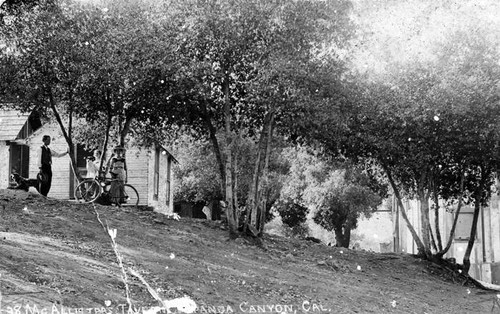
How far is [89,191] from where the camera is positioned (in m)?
24.0

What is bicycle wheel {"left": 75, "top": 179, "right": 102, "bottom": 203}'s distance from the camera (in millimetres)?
23859


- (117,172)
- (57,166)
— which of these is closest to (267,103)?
(117,172)

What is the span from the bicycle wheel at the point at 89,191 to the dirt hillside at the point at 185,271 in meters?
1.13

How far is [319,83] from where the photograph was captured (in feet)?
72.1

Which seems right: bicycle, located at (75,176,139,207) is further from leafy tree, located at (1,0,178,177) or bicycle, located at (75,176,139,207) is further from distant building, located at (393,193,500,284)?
distant building, located at (393,193,500,284)

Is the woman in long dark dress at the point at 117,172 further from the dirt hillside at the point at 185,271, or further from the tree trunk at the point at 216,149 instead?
the tree trunk at the point at 216,149

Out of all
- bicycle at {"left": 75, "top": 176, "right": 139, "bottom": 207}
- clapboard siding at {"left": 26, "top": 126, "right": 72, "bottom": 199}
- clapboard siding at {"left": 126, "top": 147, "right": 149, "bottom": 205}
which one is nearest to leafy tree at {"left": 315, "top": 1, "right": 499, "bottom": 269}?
bicycle at {"left": 75, "top": 176, "right": 139, "bottom": 207}

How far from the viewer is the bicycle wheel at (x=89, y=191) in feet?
78.3

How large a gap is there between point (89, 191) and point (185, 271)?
9655mm

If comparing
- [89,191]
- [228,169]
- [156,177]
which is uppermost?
[228,169]

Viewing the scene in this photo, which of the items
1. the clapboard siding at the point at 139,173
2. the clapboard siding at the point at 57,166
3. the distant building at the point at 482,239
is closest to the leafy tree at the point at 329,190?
the distant building at the point at 482,239

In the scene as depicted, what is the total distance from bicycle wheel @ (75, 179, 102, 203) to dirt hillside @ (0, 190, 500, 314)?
3.71ft

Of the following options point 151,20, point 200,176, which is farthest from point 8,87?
point 200,176

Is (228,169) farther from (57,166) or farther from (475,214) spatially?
(57,166)
